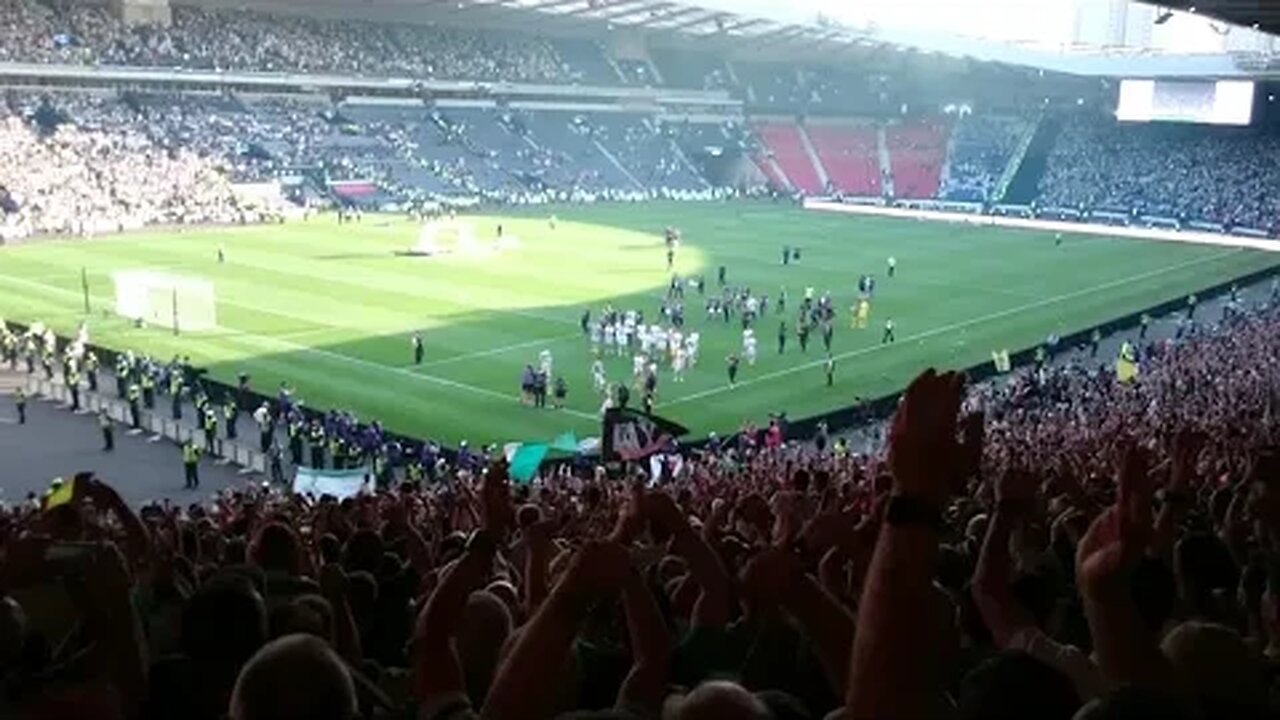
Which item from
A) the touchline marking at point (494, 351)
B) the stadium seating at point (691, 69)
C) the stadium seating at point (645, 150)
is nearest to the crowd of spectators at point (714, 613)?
the touchline marking at point (494, 351)

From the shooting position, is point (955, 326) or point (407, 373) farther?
point (955, 326)

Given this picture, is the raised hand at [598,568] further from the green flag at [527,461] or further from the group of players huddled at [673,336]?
the group of players huddled at [673,336]

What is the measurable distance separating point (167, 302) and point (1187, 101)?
230ft

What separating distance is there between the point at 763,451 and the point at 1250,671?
22.0m

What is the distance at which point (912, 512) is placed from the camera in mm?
2643

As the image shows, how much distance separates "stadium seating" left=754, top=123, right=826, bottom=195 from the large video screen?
2098 centimetres

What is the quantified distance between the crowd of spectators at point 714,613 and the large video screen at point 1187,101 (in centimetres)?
8548

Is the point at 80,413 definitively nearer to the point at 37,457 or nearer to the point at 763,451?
the point at 37,457

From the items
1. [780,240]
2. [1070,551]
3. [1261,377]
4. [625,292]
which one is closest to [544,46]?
[780,240]

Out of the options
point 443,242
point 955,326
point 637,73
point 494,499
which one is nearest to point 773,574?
point 494,499

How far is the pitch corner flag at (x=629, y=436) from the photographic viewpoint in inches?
832

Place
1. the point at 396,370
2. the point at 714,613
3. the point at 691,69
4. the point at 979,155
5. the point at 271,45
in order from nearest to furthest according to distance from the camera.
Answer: the point at 714,613 → the point at 396,370 → the point at 271,45 → the point at 979,155 → the point at 691,69

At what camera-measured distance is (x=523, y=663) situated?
120 inches

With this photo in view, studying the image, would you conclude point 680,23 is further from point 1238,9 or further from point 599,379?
point 1238,9
